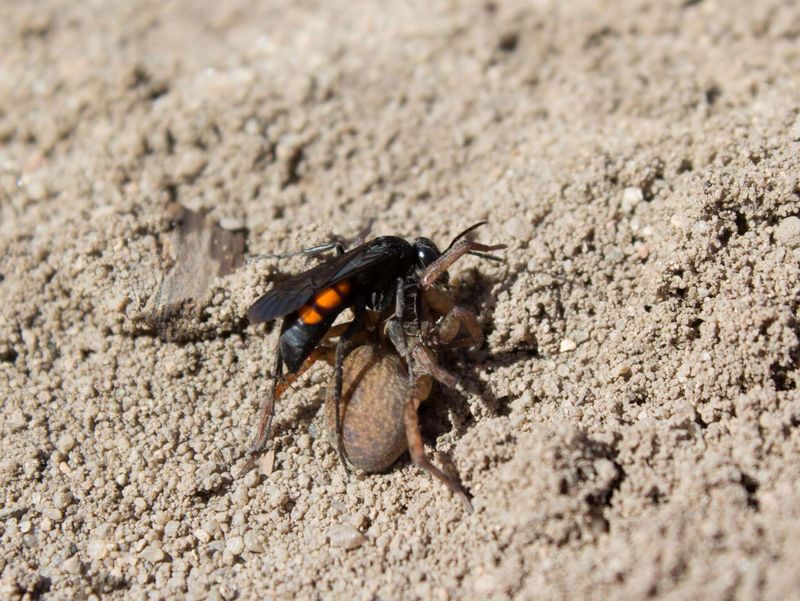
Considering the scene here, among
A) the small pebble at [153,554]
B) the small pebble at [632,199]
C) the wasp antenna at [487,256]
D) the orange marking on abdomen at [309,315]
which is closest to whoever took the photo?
the small pebble at [153,554]

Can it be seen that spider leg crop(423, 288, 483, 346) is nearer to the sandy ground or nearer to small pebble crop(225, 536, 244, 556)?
the sandy ground

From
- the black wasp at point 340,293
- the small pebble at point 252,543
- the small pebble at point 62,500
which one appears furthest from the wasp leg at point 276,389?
the small pebble at point 62,500

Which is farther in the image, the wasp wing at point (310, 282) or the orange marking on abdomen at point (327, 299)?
the orange marking on abdomen at point (327, 299)

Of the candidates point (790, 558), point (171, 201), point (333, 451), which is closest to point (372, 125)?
point (171, 201)

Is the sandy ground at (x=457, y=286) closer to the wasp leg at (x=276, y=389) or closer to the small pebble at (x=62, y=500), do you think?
the small pebble at (x=62, y=500)

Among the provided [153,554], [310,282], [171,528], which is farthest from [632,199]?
[153,554]

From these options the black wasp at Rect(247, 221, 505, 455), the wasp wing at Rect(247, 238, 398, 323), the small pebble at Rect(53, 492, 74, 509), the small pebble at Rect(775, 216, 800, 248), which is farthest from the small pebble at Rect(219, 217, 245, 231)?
the small pebble at Rect(775, 216, 800, 248)

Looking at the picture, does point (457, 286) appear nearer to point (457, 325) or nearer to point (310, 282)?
point (457, 325)
